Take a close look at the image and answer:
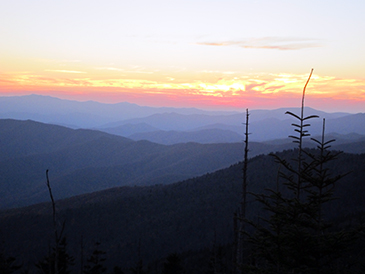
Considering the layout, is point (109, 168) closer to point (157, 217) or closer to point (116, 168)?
point (116, 168)

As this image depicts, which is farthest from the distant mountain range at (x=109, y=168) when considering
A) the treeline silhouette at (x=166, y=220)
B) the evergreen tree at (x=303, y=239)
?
the evergreen tree at (x=303, y=239)

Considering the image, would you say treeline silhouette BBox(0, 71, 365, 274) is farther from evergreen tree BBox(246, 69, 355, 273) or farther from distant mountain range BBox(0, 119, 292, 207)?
distant mountain range BBox(0, 119, 292, 207)

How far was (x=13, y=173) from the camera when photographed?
156m

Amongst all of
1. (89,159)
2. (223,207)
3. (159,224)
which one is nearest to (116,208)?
(159,224)

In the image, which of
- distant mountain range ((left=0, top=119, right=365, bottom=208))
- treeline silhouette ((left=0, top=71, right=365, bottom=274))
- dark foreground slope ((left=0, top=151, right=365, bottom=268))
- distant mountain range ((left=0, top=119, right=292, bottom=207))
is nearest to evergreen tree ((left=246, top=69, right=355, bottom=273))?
treeline silhouette ((left=0, top=71, right=365, bottom=274))

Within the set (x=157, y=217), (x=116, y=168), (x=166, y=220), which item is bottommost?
(x=116, y=168)

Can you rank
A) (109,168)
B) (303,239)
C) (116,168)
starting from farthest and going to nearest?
(116,168)
(109,168)
(303,239)

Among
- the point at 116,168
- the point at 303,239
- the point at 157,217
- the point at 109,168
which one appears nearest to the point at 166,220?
the point at 157,217

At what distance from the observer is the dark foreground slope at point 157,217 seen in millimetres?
41312

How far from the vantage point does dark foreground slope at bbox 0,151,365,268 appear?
4131cm

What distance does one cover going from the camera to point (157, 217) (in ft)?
160

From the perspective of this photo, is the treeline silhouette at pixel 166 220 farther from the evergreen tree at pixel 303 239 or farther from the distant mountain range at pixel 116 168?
the distant mountain range at pixel 116 168

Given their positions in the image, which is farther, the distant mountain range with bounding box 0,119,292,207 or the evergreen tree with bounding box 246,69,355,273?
the distant mountain range with bounding box 0,119,292,207

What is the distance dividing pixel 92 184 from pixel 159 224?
105408 millimetres
